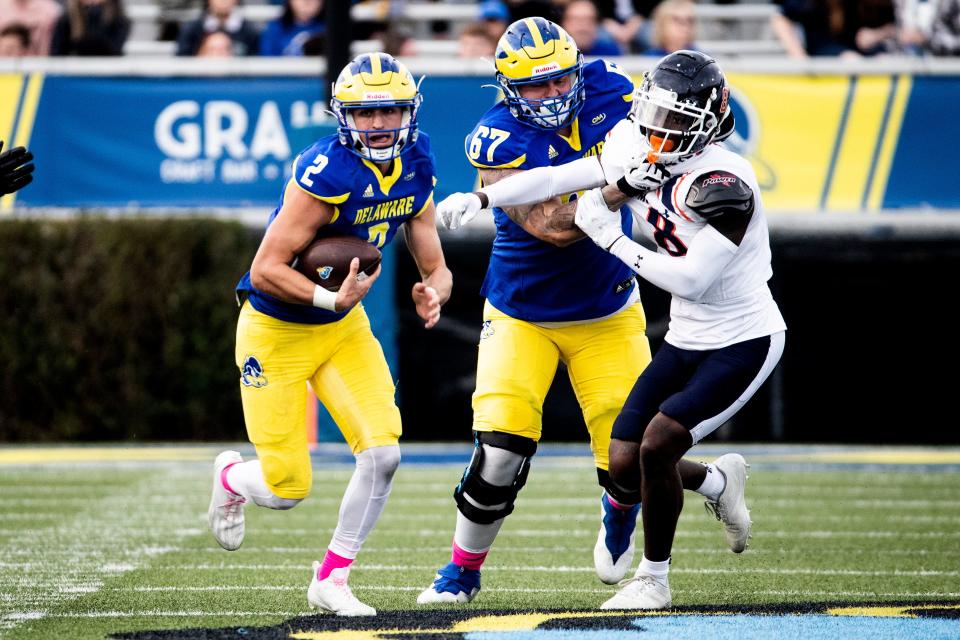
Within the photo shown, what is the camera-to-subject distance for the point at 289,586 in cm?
527

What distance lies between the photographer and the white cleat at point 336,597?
462 centimetres

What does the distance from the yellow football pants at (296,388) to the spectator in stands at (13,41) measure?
7.01m

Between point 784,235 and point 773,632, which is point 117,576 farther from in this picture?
point 784,235

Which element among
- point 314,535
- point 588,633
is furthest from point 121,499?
point 588,633

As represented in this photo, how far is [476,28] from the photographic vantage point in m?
10.6

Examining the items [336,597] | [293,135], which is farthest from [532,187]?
[293,135]

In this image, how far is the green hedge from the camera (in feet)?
33.9

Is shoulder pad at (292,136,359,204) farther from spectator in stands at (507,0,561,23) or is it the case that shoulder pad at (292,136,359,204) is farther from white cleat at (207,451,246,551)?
spectator in stands at (507,0,561,23)

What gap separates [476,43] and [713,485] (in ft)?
20.1

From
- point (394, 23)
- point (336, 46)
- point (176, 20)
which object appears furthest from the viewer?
point (176, 20)

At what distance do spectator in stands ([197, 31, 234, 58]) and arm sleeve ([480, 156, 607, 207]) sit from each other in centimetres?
657

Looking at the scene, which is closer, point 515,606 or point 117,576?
point 515,606

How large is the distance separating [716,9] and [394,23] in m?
2.69

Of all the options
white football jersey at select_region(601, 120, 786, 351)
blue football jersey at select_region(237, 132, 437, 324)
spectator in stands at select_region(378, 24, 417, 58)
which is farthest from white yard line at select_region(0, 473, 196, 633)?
spectator in stands at select_region(378, 24, 417, 58)
